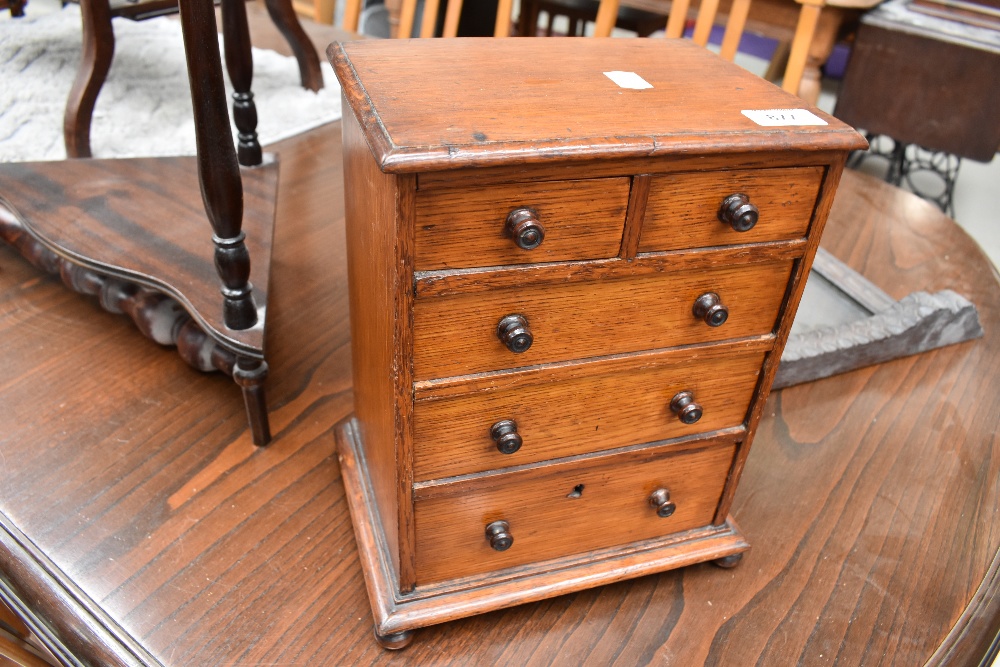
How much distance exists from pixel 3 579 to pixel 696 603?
0.80 meters

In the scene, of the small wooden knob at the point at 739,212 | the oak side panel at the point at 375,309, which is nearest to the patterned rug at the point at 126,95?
the oak side panel at the point at 375,309

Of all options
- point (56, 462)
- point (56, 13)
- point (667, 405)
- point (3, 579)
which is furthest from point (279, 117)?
point (667, 405)

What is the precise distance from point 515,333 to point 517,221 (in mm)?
105

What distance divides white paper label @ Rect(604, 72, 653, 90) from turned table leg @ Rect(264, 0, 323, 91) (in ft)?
4.17

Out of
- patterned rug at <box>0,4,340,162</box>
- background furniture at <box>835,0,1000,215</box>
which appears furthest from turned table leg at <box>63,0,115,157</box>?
background furniture at <box>835,0,1000,215</box>

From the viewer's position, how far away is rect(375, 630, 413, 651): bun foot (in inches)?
31.7

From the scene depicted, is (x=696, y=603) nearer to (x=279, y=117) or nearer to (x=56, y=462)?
(x=56, y=462)

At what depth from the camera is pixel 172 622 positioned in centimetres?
81

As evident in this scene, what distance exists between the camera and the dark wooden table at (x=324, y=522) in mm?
826

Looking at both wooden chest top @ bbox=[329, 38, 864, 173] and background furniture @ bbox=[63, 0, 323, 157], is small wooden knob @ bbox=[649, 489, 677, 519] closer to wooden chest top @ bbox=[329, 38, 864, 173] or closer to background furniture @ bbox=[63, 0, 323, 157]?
wooden chest top @ bbox=[329, 38, 864, 173]

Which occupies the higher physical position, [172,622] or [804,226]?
[804,226]

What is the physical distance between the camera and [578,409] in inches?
29.9

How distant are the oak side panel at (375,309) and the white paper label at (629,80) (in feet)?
0.83

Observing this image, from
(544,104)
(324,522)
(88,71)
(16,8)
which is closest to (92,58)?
(88,71)
